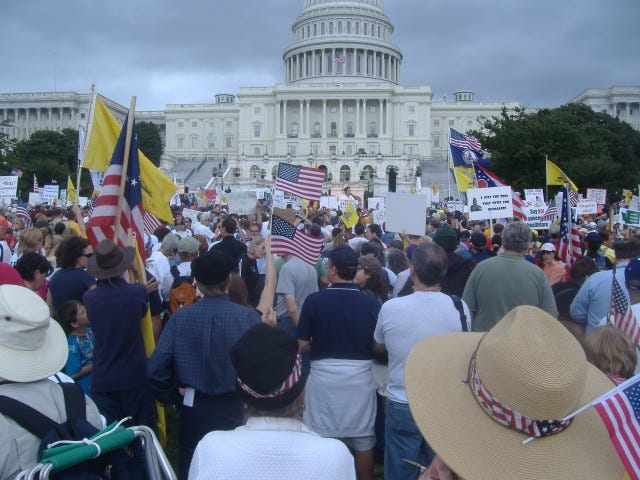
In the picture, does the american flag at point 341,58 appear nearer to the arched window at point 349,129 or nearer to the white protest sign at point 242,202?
the arched window at point 349,129

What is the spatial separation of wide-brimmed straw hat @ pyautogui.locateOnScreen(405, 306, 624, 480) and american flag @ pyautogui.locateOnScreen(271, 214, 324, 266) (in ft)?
13.6

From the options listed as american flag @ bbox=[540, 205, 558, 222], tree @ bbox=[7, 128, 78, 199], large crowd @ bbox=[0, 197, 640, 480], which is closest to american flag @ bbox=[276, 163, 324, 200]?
large crowd @ bbox=[0, 197, 640, 480]

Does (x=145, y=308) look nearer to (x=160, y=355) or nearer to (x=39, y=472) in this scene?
(x=160, y=355)

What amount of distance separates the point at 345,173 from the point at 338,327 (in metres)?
68.5

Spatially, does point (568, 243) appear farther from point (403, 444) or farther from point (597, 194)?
point (597, 194)

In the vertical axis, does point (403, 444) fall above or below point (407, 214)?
below

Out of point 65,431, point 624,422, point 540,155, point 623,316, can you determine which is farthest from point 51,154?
point 624,422

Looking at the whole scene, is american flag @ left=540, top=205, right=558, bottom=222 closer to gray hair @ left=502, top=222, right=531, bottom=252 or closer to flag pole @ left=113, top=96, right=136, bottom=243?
gray hair @ left=502, top=222, right=531, bottom=252

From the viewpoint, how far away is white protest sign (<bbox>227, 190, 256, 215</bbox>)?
17422mm

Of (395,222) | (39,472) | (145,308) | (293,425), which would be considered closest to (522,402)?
(293,425)

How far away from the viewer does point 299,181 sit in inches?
317

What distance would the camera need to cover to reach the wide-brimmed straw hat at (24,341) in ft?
8.56

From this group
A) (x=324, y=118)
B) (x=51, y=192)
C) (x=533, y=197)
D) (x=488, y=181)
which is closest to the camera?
(x=488, y=181)

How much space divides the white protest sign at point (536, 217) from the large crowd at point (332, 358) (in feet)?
20.1
